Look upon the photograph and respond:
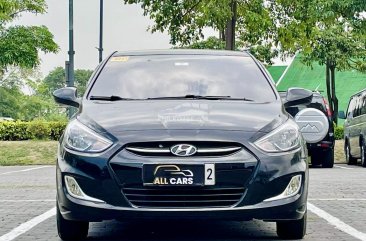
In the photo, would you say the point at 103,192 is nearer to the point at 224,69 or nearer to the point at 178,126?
the point at 178,126

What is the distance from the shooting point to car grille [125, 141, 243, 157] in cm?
614

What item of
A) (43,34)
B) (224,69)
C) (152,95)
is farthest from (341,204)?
(43,34)

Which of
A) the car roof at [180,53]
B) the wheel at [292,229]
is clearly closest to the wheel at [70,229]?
the wheel at [292,229]

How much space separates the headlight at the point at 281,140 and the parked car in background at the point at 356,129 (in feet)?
48.4

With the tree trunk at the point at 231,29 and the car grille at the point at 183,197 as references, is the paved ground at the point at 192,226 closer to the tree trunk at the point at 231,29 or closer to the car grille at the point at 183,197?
the car grille at the point at 183,197

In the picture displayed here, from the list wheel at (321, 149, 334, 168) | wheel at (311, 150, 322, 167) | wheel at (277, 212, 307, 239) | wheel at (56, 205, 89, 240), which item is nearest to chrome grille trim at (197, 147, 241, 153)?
wheel at (277, 212, 307, 239)

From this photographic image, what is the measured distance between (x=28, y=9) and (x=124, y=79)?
109 ft

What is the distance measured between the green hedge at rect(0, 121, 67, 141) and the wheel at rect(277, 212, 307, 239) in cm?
2141

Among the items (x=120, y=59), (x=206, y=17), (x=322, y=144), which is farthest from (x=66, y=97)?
(x=206, y=17)

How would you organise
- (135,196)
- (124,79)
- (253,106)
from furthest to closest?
(124,79) < (253,106) < (135,196)

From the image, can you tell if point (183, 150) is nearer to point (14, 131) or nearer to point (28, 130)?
point (28, 130)

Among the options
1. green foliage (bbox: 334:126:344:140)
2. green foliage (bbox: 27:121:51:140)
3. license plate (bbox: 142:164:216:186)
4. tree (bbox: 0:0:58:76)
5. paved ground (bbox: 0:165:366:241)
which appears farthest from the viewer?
tree (bbox: 0:0:58:76)

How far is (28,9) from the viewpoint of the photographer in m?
39.7

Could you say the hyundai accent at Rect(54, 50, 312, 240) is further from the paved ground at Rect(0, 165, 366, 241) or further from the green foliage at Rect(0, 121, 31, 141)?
the green foliage at Rect(0, 121, 31, 141)
